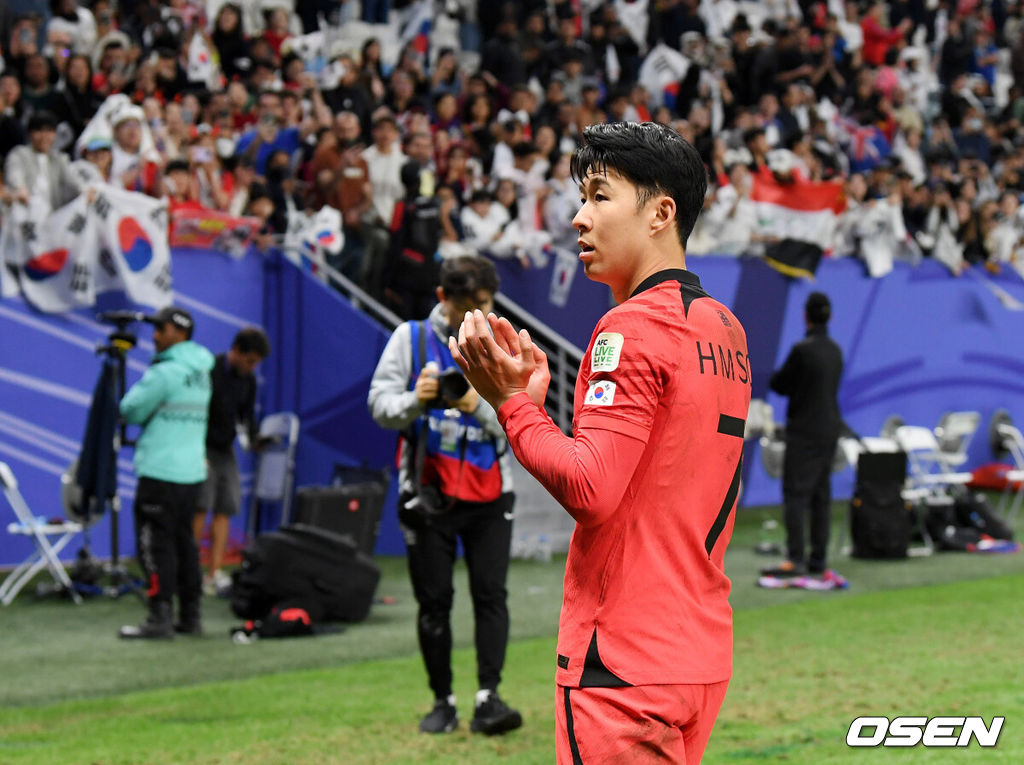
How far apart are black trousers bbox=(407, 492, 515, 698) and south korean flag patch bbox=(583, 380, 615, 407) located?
347cm

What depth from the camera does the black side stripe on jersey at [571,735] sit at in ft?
7.85

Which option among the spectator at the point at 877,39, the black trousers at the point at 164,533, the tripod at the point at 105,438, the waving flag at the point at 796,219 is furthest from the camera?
the spectator at the point at 877,39

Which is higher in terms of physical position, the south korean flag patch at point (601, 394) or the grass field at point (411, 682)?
the south korean flag patch at point (601, 394)

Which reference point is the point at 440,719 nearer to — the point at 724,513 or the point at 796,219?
the point at 724,513

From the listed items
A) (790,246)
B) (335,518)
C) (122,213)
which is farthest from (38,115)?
(790,246)

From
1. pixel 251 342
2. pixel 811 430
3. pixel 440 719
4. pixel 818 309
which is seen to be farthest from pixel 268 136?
pixel 440 719

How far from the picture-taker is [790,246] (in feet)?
48.8

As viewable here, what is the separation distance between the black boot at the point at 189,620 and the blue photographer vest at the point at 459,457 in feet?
10.6

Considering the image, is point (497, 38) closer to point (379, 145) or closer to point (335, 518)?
point (379, 145)

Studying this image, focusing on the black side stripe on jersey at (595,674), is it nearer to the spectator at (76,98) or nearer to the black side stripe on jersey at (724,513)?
the black side stripe on jersey at (724,513)

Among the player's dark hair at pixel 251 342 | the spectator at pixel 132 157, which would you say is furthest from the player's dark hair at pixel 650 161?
the spectator at pixel 132 157

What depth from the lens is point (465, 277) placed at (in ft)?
19.0

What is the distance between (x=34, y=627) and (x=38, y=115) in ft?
14.9

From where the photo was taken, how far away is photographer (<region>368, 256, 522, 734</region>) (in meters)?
5.73
